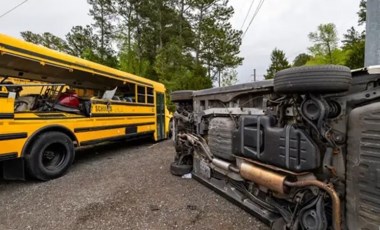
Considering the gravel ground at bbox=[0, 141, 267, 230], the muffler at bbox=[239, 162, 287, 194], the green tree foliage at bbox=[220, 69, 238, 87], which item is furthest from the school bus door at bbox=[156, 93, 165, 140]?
the green tree foliage at bbox=[220, 69, 238, 87]

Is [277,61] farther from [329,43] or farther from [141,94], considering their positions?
[141,94]

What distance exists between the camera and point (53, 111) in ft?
17.2

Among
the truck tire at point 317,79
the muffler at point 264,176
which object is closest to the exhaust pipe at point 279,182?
the muffler at point 264,176

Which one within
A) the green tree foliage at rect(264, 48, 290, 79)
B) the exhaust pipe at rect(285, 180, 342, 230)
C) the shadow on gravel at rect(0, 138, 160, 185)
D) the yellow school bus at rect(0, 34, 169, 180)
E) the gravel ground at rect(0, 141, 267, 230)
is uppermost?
the green tree foliage at rect(264, 48, 290, 79)

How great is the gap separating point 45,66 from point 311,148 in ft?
16.3

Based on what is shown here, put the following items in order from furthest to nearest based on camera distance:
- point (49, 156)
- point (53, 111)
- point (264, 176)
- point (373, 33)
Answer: point (53, 111) < point (49, 156) < point (373, 33) < point (264, 176)

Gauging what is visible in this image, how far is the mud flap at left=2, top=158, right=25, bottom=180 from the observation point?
4.17 meters

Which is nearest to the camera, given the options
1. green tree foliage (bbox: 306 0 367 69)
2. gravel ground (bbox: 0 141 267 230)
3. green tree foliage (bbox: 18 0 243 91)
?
gravel ground (bbox: 0 141 267 230)

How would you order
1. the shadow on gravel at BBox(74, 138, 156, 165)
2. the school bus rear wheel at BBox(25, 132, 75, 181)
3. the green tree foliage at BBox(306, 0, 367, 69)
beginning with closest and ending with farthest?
1. the school bus rear wheel at BBox(25, 132, 75, 181)
2. the shadow on gravel at BBox(74, 138, 156, 165)
3. the green tree foliage at BBox(306, 0, 367, 69)

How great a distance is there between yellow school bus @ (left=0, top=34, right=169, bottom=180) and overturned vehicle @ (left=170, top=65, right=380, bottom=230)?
342cm

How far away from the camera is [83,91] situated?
7.72 meters

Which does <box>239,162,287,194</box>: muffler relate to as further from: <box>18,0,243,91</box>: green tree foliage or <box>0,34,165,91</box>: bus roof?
<box>18,0,243,91</box>: green tree foliage

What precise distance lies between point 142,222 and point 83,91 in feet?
19.3

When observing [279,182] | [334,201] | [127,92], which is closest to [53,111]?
[127,92]
